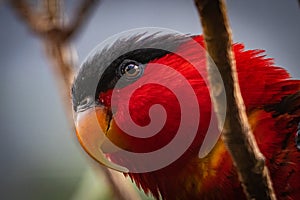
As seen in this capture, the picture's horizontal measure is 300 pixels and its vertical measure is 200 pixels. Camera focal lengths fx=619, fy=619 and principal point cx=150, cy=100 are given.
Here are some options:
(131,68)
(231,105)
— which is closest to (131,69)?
(131,68)

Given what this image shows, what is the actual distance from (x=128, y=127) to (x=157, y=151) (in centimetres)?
10

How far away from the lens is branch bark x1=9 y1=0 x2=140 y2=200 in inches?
70.7

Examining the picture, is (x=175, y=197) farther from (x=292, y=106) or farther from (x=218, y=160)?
(x=292, y=106)

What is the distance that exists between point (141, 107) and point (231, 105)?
1.75 feet

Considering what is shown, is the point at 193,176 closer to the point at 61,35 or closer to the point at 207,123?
the point at 207,123

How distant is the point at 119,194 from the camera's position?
5.63ft

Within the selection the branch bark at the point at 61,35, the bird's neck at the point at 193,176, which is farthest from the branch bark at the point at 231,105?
the branch bark at the point at 61,35

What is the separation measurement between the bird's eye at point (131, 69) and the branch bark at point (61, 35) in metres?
0.25

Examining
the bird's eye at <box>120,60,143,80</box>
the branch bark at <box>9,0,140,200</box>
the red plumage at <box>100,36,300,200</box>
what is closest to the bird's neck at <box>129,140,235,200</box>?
the red plumage at <box>100,36,300,200</box>

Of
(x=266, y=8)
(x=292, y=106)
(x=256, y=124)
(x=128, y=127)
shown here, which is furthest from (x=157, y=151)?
(x=266, y=8)

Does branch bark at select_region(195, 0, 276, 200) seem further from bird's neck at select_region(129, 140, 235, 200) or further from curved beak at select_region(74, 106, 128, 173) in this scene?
curved beak at select_region(74, 106, 128, 173)

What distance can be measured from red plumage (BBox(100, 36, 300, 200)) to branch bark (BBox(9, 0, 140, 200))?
0.10 m

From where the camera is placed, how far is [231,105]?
1.11m

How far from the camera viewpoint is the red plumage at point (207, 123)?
60.4 inches
